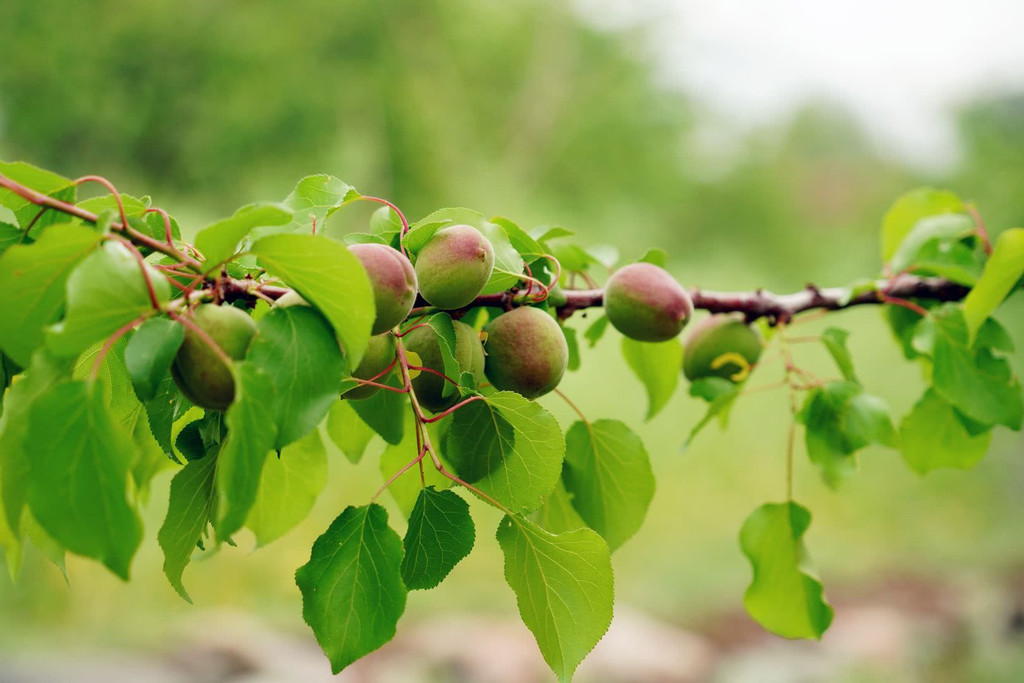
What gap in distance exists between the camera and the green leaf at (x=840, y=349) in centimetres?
48

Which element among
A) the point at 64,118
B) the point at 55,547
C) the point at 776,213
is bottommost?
the point at 55,547

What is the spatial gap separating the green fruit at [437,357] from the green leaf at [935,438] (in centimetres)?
31

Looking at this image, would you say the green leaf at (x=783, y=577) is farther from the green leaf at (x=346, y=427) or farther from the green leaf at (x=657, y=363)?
the green leaf at (x=346, y=427)

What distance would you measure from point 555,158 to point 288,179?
1.67 metres

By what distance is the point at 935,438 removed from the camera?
52 cm

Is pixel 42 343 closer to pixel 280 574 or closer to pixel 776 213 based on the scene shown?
pixel 280 574

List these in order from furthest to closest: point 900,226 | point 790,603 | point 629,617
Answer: point 629,617, point 900,226, point 790,603

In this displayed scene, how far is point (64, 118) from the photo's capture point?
3.36m

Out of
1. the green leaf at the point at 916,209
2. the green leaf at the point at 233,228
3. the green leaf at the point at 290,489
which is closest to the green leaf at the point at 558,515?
the green leaf at the point at 290,489

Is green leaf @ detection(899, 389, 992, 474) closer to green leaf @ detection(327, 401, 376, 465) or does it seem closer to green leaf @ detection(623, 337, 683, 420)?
green leaf @ detection(623, 337, 683, 420)

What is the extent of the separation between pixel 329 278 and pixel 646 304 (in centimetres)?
18

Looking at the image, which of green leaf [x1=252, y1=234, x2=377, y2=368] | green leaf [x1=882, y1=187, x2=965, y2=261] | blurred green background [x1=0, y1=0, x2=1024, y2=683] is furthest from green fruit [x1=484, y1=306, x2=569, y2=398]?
blurred green background [x1=0, y1=0, x2=1024, y2=683]

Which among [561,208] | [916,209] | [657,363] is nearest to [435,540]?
[657,363]

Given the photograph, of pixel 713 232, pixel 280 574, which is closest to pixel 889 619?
pixel 280 574
